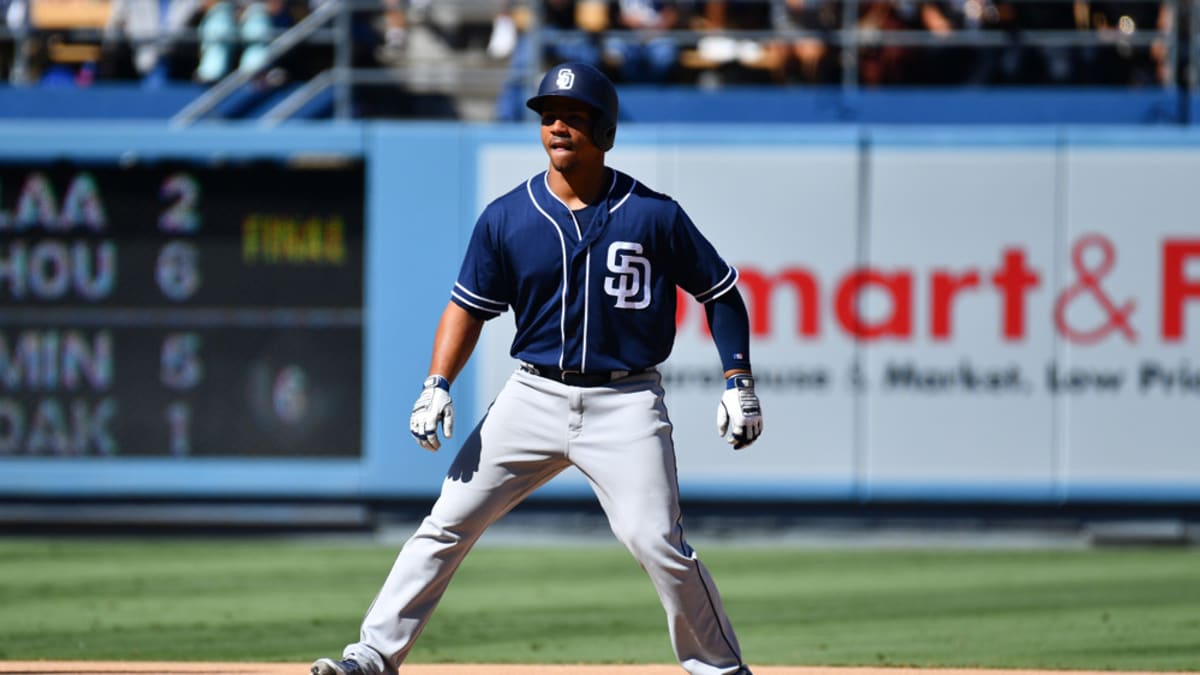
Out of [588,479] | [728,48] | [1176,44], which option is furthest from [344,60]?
[588,479]

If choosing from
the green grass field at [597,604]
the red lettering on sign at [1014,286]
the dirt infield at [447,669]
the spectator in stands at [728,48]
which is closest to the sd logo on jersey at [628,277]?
the dirt infield at [447,669]

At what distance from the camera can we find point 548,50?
12.7 meters

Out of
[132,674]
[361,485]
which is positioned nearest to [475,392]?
[361,485]

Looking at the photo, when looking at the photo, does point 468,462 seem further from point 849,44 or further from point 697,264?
point 849,44

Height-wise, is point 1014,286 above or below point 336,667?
above

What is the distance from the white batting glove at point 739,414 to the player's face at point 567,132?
2.76ft

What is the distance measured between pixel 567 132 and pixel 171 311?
729 cm

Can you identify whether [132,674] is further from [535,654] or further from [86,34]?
[86,34]

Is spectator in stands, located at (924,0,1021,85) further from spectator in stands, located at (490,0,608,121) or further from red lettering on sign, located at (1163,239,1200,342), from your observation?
spectator in stands, located at (490,0,608,121)

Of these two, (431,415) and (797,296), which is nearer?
(431,415)

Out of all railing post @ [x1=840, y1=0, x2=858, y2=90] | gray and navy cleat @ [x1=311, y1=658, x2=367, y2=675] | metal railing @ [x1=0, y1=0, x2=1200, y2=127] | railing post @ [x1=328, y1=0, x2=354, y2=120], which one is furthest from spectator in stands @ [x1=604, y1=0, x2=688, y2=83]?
gray and navy cleat @ [x1=311, y1=658, x2=367, y2=675]

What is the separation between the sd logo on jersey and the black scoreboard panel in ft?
22.9

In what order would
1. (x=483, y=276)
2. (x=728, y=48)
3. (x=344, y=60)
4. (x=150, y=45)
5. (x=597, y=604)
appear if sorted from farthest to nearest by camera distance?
(x=150, y=45), (x=728, y=48), (x=344, y=60), (x=597, y=604), (x=483, y=276)

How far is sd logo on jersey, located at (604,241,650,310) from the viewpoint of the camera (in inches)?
Result: 205
